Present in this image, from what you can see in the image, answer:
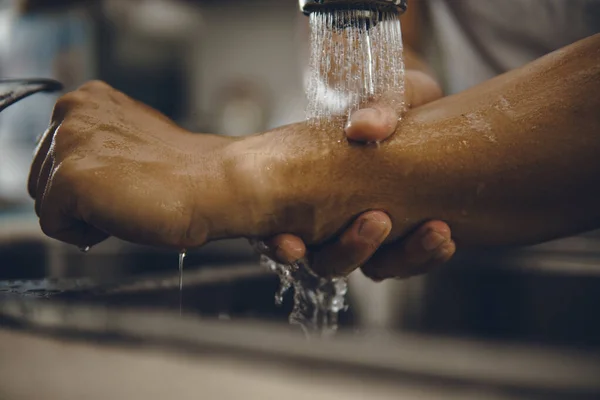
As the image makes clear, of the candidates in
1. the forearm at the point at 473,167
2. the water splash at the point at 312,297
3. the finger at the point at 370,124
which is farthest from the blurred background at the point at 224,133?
the finger at the point at 370,124

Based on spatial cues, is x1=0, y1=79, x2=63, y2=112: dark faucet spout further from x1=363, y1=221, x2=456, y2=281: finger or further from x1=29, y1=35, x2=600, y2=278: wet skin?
x1=363, y1=221, x2=456, y2=281: finger

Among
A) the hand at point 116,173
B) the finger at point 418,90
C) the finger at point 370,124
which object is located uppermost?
the finger at point 418,90

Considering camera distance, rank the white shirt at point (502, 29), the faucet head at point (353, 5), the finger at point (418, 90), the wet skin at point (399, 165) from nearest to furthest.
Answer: the faucet head at point (353, 5)
the wet skin at point (399, 165)
the finger at point (418, 90)
the white shirt at point (502, 29)

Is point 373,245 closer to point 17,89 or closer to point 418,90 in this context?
point 418,90

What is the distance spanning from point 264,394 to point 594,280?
3.26ft

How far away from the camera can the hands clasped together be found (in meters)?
0.62

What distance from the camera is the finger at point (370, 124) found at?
2.35ft

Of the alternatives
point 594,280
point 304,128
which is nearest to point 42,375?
point 304,128

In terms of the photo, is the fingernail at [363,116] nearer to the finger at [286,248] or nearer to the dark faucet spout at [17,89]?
the finger at [286,248]

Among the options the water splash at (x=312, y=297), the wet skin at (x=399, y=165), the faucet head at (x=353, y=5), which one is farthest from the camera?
the water splash at (x=312, y=297)

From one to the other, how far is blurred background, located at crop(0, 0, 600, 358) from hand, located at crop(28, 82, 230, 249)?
0.10 metres

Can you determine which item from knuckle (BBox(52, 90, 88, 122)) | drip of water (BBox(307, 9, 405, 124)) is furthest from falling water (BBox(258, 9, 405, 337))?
knuckle (BBox(52, 90, 88, 122))

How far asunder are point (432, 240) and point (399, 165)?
0.10 meters

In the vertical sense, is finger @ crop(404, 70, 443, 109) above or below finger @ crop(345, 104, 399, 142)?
above
